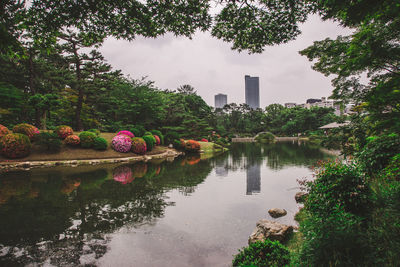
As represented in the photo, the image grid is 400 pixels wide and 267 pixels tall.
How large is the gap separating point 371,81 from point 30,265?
7834 mm

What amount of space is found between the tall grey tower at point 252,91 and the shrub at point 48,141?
586 feet

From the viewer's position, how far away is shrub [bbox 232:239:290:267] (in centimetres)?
260

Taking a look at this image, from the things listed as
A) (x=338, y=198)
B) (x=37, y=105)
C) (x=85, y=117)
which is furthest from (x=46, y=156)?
(x=338, y=198)

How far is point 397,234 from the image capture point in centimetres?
200

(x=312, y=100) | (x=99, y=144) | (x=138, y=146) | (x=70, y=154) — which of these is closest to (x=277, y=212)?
(x=138, y=146)

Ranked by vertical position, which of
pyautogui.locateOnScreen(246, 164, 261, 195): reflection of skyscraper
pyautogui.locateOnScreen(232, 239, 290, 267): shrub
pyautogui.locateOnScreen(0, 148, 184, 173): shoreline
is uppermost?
pyautogui.locateOnScreen(232, 239, 290, 267): shrub

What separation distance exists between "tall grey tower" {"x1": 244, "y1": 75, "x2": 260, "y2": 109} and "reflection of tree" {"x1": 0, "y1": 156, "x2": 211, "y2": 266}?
182 m

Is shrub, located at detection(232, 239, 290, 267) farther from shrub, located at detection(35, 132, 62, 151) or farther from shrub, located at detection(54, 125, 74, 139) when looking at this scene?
shrub, located at detection(54, 125, 74, 139)

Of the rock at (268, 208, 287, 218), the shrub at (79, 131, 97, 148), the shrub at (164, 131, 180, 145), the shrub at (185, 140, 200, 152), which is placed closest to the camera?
the rock at (268, 208, 287, 218)

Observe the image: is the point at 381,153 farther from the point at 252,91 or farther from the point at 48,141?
the point at 252,91

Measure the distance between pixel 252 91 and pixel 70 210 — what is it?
19200cm

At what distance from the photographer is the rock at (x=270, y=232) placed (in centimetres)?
363

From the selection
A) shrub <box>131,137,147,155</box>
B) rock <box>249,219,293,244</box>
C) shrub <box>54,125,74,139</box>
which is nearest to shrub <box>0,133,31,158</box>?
shrub <box>54,125,74,139</box>

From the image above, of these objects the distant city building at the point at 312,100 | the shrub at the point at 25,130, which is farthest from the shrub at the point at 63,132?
the distant city building at the point at 312,100
